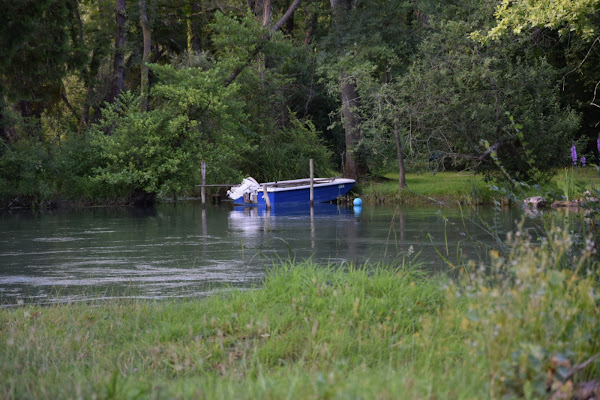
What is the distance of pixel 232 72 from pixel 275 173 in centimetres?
537

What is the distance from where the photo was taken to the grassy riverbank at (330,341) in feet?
12.6

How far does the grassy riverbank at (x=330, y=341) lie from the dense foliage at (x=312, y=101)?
11158 millimetres

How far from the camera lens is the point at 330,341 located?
534cm

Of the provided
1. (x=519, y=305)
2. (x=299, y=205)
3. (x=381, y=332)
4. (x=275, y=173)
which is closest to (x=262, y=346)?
(x=381, y=332)

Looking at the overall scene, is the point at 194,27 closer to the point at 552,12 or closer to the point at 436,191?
the point at 436,191

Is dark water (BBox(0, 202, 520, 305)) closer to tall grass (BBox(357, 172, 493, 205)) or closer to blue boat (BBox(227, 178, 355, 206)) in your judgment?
tall grass (BBox(357, 172, 493, 205))

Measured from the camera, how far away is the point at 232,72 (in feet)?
111

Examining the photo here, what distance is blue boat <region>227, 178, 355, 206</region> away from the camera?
29641 millimetres

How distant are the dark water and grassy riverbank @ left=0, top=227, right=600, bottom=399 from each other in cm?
168

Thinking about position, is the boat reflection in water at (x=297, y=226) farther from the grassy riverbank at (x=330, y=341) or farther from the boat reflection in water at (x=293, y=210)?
the grassy riverbank at (x=330, y=341)

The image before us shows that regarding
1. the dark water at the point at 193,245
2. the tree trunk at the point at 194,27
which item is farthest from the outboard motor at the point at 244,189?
the tree trunk at the point at 194,27

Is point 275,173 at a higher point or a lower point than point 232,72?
lower

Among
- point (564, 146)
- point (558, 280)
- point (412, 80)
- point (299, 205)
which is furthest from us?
point (299, 205)

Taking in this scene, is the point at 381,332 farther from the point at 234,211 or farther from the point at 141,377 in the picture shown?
the point at 234,211
